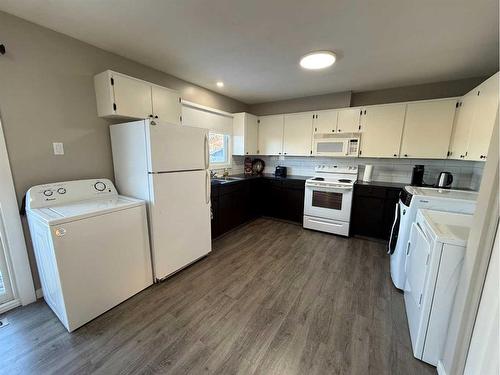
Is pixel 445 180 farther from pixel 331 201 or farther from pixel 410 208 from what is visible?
pixel 331 201

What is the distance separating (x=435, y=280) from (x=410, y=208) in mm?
920

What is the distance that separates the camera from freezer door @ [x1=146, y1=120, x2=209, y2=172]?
1.97 meters

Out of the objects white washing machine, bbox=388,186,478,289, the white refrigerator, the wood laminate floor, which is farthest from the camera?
the white refrigerator

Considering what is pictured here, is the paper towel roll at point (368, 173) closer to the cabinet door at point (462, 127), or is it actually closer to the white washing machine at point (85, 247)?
the cabinet door at point (462, 127)

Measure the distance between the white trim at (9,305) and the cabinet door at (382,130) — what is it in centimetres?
448

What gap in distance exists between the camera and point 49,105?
6.16 ft

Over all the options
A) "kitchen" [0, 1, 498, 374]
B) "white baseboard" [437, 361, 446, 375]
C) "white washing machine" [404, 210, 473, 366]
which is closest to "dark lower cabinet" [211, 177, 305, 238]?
"kitchen" [0, 1, 498, 374]

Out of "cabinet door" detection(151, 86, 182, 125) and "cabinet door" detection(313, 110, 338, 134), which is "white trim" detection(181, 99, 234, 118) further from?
"cabinet door" detection(313, 110, 338, 134)

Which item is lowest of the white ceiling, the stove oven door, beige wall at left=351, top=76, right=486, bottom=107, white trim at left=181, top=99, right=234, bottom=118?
the stove oven door

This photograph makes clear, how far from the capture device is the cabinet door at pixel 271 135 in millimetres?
4148

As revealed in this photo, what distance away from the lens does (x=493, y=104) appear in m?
1.87

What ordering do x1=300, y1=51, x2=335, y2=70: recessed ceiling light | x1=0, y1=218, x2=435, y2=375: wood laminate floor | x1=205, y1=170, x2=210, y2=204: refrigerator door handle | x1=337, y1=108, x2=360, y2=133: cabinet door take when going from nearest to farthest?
x1=0, y1=218, x2=435, y2=375: wood laminate floor < x1=300, y1=51, x2=335, y2=70: recessed ceiling light < x1=205, y1=170, x2=210, y2=204: refrigerator door handle < x1=337, y1=108, x2=360, y2=133: cabinet door

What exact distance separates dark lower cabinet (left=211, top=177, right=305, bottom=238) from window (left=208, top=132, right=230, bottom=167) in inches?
28.3

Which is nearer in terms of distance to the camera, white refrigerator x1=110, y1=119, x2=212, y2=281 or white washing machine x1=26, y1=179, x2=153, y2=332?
white washing machine x1=26, y1=179, x2=153, y2=332
